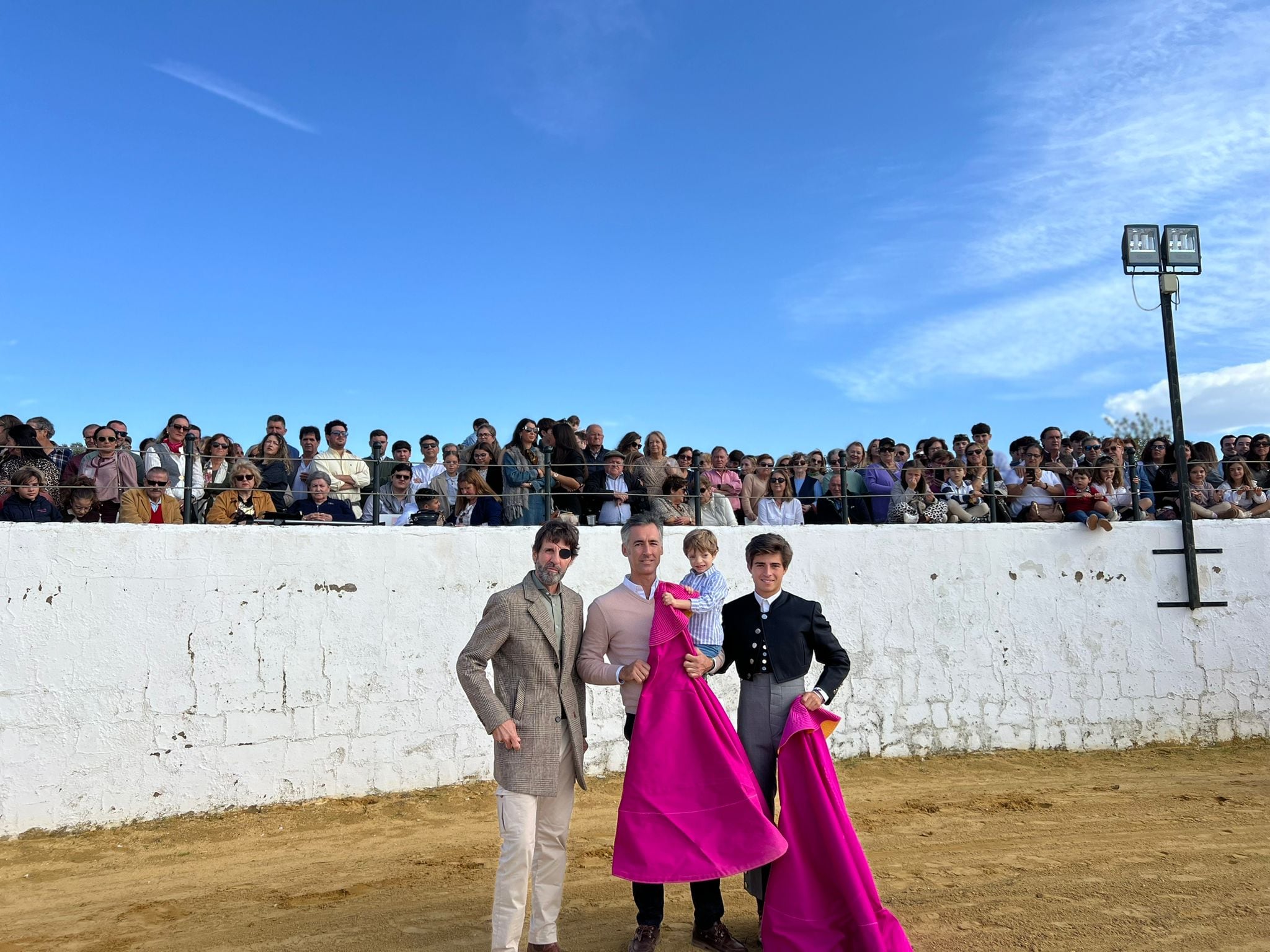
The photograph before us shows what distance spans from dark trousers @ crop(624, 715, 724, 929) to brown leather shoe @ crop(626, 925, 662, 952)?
2cm

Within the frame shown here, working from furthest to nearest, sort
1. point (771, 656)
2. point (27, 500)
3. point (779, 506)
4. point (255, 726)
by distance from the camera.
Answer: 1. point (779, 506)
2. point (255, 726)
3. point (27, 500)
4. point (771, 656)

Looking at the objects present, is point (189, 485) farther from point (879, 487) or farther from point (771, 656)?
point (879, 487)

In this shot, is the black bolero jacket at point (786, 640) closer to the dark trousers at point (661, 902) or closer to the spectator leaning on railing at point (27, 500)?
the dark trousers at point (661, 902)

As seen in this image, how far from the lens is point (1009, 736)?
9.31 metres

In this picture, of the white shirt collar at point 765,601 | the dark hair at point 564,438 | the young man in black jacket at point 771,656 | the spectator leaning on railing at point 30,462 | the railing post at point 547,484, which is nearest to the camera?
the young man in black jacket at point 771,656

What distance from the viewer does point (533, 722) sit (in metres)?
3.91

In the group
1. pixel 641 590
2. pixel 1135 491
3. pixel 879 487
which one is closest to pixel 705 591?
pixel 641 590

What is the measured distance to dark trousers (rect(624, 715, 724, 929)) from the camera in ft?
13.9

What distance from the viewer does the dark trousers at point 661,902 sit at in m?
4.24

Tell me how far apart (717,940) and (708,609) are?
59.9 inches

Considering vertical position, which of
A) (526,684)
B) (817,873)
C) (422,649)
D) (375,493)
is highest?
(375,493)

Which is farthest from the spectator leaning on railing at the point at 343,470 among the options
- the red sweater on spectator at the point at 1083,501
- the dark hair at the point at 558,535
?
the red sweater on spectator at the point at 1083,501

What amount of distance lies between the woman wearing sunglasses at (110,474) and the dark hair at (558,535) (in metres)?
5.04

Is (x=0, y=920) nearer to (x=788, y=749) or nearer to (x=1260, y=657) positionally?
(x=788, y=749)
